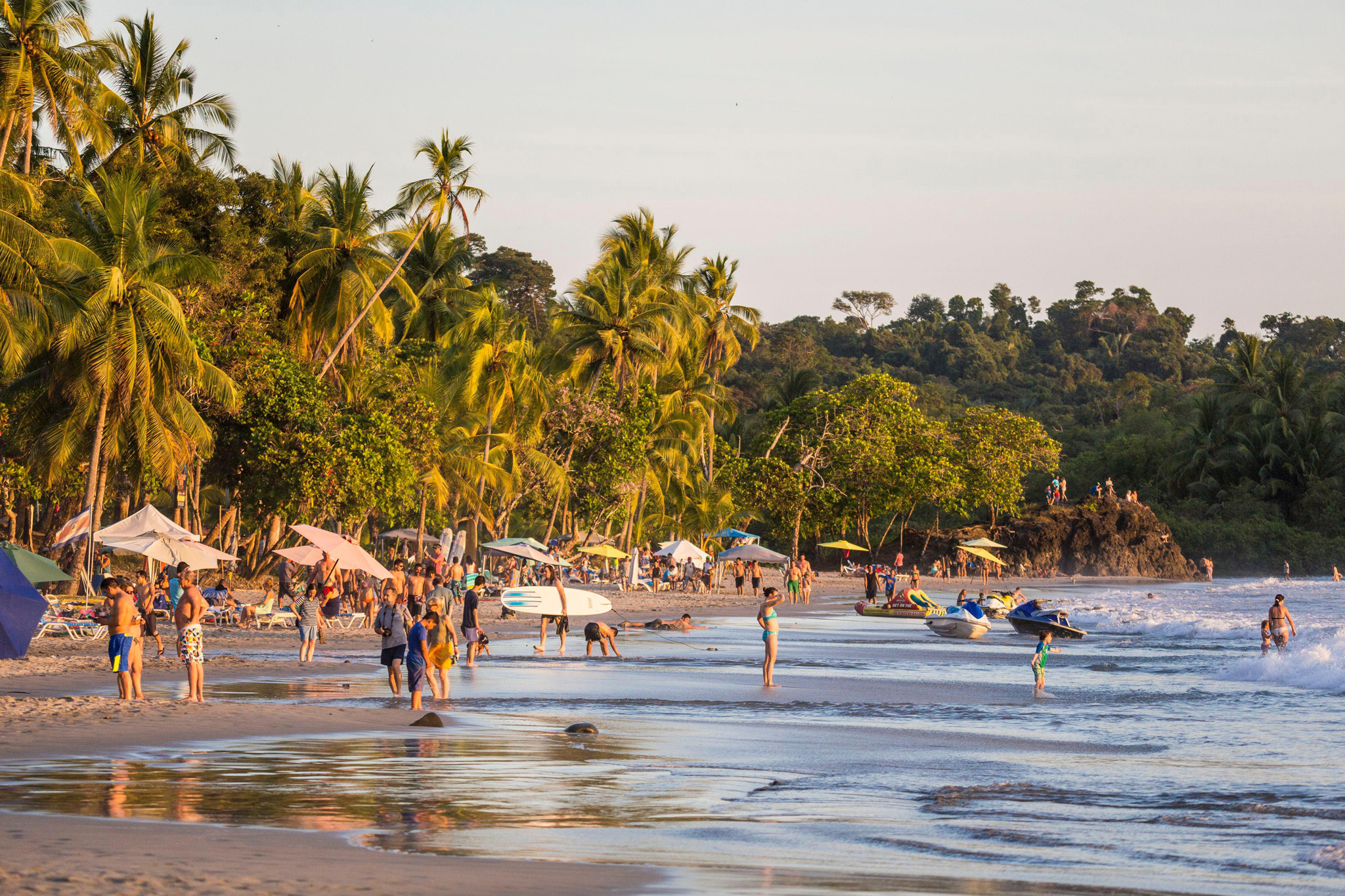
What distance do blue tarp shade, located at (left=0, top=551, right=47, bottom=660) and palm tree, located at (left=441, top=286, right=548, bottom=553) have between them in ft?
76.6

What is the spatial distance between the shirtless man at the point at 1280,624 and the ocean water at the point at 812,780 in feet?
13.2

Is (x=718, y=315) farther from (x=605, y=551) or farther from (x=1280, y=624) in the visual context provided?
(x=1280, y=624)

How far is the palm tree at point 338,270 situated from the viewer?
119 feet

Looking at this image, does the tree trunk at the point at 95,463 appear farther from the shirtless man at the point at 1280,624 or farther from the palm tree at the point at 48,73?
the shirtless man at the point at 1280,624

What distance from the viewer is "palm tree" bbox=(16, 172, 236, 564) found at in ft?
86.3

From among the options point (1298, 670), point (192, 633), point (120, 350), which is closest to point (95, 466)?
point (120, 350)

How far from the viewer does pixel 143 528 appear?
78.3ft

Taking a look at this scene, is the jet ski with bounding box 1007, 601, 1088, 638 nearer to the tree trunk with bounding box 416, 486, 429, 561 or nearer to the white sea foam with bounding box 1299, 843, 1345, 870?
the tree trunk with bounding box 416, 486, 429, 561

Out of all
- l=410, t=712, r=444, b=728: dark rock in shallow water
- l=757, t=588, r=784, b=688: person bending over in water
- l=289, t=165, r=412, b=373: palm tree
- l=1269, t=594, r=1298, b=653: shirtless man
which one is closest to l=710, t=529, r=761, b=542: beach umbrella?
l=289, t=165, r=412, b=373: palm tree

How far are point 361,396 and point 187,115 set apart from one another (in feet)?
28.6

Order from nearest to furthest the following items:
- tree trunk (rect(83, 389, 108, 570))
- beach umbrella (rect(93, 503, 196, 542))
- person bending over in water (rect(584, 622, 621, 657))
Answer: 1. person bending over in water (rect(584, 622, 621, 657))
2. beach umbrella (rect(93, 503, 196, 542))
3. tree trunk (rect(83, 389, 108, 570))

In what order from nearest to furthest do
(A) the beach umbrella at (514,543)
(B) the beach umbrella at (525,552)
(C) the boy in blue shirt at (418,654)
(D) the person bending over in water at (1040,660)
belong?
(C) the boy in blue shirt at (418,654) → (D) the person bending over in water at (1040,660) → (B) the beach umbrella at (525,552) → (A) the beach umbrella at (514,543)

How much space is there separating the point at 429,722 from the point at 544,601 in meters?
9.70

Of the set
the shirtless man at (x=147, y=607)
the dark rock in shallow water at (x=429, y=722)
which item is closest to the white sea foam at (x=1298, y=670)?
the dark rock in shallow water at (x=429, y=722)
